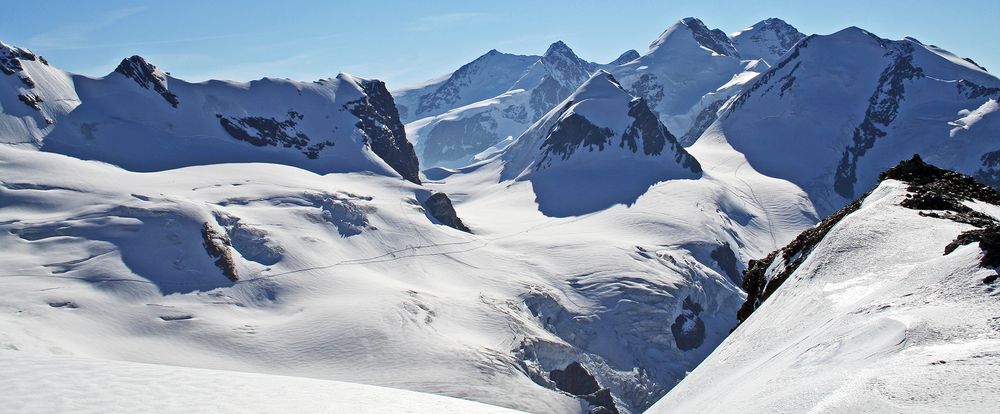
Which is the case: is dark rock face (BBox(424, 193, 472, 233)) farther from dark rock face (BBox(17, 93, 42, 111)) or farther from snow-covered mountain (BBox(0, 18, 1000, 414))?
dark rock face (BBox(17, 93, 42, 111))

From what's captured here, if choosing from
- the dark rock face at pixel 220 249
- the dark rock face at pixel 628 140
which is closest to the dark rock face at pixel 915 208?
the dark rock face at pixel 220 249

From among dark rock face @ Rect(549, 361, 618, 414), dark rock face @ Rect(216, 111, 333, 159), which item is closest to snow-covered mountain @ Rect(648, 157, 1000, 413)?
dark rock face @ Rect(549, 361, 618, 414)

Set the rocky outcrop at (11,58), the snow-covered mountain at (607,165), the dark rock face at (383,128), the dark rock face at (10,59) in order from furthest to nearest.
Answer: the dark rock face at (383,128), the snow-covered mountain at (607,165), the rocky outcrop at (11,58), the dark rock face at (10,59)

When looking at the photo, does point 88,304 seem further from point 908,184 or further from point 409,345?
point 908,184

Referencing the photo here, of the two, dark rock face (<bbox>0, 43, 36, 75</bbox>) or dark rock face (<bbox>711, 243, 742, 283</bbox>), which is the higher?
dark rock face (<bbox>0, 43, 36, 75</bbox>)

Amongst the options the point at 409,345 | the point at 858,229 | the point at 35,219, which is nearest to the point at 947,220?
the point at 858,229

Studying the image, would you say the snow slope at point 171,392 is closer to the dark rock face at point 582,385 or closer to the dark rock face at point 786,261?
the dark rock face at point 786,261
